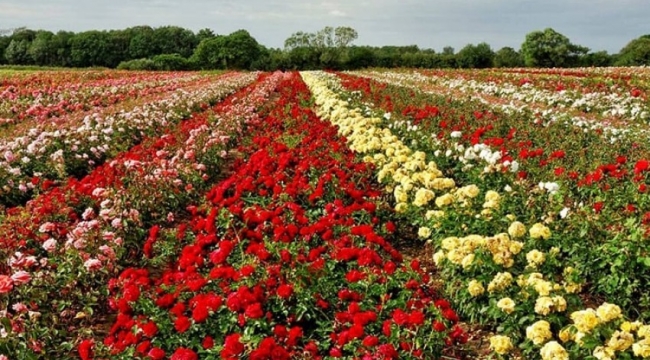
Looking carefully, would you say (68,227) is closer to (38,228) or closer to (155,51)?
(38,228)

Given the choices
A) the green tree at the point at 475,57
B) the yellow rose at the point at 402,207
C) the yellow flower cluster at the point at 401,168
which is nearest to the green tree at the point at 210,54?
the green tree at the point at 475,57

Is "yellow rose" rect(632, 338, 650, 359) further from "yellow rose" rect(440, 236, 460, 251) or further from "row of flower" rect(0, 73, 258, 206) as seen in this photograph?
"row of flower" rect(0, 73, 258, 206)

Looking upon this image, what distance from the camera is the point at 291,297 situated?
4.15 metres

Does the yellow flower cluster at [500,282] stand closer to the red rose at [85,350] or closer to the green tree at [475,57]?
the red rose at [85,350]

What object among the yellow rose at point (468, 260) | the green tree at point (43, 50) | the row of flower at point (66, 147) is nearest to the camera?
the yellow rose at point (468, 260)

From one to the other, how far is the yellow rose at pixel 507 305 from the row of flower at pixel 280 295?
1.04 ft

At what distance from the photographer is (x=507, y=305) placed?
3.72m

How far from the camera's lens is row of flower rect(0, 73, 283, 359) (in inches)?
149

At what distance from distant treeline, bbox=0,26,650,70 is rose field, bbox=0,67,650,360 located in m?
50.7

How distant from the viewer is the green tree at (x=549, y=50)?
63.2 m

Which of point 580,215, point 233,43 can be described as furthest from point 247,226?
point 233,43

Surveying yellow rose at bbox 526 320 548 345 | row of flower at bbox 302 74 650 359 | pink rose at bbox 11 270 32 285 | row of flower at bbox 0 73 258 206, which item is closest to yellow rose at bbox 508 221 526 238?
row of flower at bbox 302 74 650 359

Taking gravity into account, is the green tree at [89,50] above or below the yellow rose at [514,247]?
above

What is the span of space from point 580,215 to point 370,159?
10.2 feet
